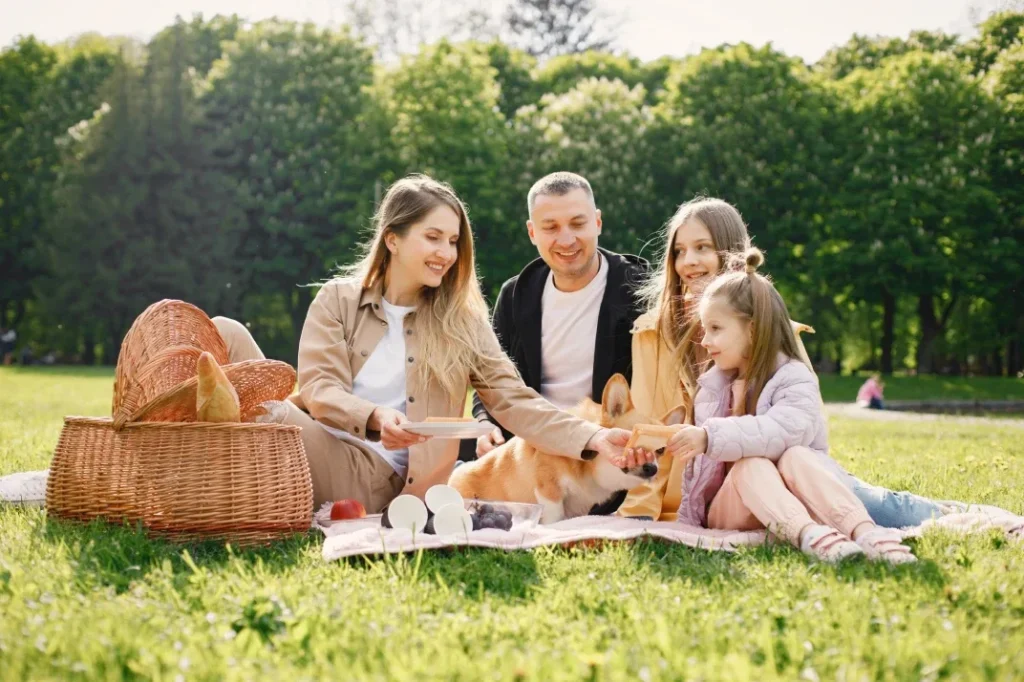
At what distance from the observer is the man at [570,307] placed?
18.1 ft

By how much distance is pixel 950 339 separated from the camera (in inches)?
1329

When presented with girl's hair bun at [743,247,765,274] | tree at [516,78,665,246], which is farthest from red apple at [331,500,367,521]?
tree at [516,78,665,246]

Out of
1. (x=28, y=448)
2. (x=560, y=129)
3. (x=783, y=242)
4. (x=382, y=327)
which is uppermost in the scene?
(x=560, y=129)

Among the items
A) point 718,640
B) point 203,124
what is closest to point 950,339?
point 203,124

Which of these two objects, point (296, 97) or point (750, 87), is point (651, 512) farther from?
point (296, 97)

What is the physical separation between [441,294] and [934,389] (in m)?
19.7

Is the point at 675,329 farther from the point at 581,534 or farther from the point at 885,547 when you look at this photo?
the point at 885,547

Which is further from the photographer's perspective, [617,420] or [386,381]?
[386,381]

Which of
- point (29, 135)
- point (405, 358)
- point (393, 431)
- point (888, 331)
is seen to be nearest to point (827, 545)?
point (393, 431)

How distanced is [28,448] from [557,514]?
4.75 m

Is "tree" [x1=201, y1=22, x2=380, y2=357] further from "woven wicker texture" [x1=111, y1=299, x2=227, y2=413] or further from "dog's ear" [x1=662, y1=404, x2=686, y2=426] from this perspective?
"dog's ear" [x1=662, y1=404, x2=686, y2=426]

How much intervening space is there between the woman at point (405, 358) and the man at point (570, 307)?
0.50 m

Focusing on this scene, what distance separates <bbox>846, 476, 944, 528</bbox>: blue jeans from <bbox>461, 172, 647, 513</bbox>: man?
147 centimetres

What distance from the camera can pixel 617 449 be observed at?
4445 mm
